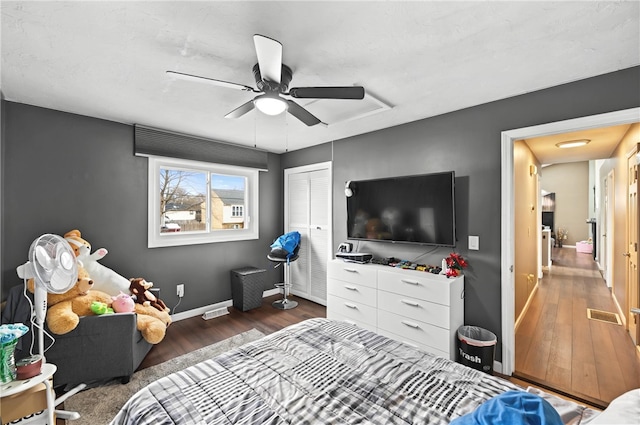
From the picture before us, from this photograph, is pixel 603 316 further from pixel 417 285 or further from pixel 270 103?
pixel 270 103

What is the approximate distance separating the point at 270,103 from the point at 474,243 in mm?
2267

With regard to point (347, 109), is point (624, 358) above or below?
below

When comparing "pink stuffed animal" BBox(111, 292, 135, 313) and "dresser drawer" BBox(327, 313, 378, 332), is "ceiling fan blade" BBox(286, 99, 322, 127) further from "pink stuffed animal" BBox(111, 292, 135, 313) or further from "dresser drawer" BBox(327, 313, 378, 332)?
"pink stuffed animal" BBox(111, 292, 135, 313)

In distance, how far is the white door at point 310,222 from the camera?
424 cm

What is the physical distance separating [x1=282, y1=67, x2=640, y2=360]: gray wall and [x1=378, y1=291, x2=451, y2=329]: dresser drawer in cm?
39

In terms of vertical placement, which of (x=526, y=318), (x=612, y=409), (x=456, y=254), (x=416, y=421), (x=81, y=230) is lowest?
(x=526, y=318)

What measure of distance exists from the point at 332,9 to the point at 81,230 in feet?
10.7

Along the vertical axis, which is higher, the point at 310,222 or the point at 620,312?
the point at 310,222

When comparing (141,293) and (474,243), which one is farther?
(141,293)

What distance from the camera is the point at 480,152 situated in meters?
2.68

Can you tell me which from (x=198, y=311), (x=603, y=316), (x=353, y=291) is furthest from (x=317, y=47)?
(x=603, y=316)

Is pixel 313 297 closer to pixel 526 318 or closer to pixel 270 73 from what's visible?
pixel 526 318

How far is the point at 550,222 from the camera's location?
948 centimetres

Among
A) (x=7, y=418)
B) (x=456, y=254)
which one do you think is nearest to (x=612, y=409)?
(x=456, y=254)
